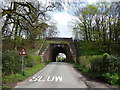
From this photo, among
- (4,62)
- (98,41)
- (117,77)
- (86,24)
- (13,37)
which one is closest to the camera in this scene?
(117,77)

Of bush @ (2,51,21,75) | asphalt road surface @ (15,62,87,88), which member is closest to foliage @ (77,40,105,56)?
asphalt road surface @ (15,62,87,88)

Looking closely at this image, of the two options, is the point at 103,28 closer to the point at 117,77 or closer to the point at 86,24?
the point at 86,24

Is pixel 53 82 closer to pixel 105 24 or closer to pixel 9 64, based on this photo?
pixel 9 64

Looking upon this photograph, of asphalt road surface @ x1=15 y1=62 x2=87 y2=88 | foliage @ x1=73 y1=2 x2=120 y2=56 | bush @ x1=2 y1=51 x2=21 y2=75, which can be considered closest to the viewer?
asphalt road surface @ x1=15 y1=62 x2=87 y2=88

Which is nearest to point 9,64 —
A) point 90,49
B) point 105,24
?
point 105,24

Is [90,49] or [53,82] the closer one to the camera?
[53,82]

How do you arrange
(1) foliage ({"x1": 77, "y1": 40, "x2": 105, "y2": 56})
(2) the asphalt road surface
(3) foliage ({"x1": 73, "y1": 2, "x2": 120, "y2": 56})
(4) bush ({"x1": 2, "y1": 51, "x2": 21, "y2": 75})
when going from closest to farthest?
1. (2) the asphalt road surface
2. (4) bush ({"x1": 2, "y1": 51, "x2": 21, "y2": 75})
3. (3) foliage ({"x1": 73, "y1": 2, "x2": 120, "y2": 56})
4. (1) foliage ({"x1": 77, "y1": 40, "x2": 105, "y2": 56})

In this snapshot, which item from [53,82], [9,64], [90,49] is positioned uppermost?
[90,49]

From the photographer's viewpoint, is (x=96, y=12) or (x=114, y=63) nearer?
(x=114, y=63)

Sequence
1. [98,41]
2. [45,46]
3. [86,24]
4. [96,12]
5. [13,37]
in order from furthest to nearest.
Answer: [45,46] → [86,24] → [96,12] → [98,41] → [13,37]

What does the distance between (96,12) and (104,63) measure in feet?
55.6

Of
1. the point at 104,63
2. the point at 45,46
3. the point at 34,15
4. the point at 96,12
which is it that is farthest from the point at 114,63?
Answer: the point at 45,46

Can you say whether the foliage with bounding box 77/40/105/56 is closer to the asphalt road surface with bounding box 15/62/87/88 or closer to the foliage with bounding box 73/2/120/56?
the foliage with bounding box 73/2/120/56

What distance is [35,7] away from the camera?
1300 cm
